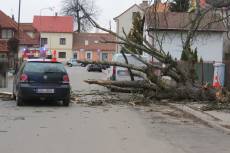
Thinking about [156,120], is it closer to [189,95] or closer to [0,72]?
[189,95]

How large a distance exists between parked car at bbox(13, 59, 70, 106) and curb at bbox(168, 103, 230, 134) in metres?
3.69

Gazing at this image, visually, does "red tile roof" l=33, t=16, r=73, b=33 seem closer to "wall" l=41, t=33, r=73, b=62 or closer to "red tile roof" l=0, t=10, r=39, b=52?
"wall" l=41, t=33, r=73, b=62

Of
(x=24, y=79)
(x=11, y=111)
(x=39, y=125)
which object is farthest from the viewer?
(x=24, y=79)

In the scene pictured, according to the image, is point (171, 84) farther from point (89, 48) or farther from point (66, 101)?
point (89, 48)

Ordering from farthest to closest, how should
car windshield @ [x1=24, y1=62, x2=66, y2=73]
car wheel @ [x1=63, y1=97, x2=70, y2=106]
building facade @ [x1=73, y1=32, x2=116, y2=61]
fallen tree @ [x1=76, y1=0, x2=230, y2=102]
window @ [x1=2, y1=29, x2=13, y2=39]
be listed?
building facade @ [x1=73, y1=32, x2=116, y2=61], window @ [x1=2, y1=29, x2=13, y2=39], fallen tree @ [x1=76, y1=0, x2=230, y2=102], car wheel @ [x1=63, y1=97, x2=70, y2=106], car windshield @ [x1=24, y1=62, x2=66, y2=73]

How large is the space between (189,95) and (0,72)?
42.4 feet

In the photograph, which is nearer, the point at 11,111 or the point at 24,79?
the point at 11,111

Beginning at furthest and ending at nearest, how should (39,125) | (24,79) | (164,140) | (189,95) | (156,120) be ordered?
(189,95)
(24,79)
(156,120)
(39,125)
(164,140)

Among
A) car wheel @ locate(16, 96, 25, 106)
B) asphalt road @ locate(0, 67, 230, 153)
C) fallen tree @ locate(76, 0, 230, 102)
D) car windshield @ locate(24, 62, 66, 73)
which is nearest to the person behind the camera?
asphalt road @ locate(0, 67, 230, 153)

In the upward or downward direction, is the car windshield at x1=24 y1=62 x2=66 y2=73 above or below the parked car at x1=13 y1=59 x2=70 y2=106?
above

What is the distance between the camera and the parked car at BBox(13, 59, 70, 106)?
714 inches

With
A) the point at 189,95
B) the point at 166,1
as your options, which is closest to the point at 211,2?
the point at 166,1

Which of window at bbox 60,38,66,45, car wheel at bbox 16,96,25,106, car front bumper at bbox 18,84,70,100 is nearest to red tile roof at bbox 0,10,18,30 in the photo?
window at bbox 60,38,66,45

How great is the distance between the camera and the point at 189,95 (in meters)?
20.5
